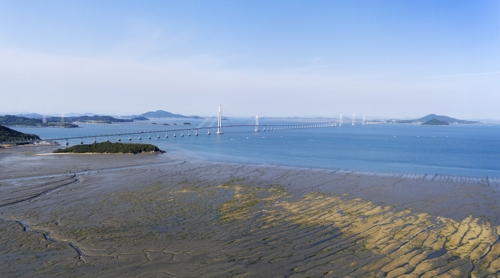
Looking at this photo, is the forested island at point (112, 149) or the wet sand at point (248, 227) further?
the forested island at point (112, 149)

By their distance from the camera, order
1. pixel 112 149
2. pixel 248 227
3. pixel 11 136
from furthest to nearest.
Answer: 1. pixel 11 136
2. pixel 112 149
3. pixel 248 227

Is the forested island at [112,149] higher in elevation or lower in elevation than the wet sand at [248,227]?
higher

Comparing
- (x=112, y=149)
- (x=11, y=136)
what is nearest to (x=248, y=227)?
(x=112, y=149)

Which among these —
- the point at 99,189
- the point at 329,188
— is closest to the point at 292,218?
the point at 329,188

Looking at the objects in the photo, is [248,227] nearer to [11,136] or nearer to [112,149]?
[112,149]

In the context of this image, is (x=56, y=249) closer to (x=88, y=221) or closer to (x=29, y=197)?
(x=88, y=221)

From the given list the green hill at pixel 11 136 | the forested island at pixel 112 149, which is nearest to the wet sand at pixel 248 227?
the forested island at pixel 112 149

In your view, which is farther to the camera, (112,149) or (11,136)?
(11,136)

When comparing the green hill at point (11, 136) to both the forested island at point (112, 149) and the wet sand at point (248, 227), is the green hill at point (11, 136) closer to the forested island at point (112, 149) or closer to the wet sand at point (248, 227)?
the forested island at point (112, 149)

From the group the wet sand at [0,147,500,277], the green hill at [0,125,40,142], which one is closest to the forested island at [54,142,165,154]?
the green hill at [0,125,40,142]
